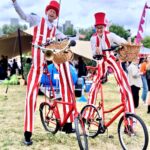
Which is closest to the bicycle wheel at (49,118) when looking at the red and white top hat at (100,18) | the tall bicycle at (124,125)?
the tall bicycle at (124,125)

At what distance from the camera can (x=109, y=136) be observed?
259 inches

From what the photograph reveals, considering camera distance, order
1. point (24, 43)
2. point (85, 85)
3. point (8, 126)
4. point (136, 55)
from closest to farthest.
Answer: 1. point (136, 55)
2. point (8, 126)
3. point (85, 85)
4. point (24, 43)

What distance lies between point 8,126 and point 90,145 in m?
1.97

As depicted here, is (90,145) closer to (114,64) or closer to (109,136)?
(109,136)

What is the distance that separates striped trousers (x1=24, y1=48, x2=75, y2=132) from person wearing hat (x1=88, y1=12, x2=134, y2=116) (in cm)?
55

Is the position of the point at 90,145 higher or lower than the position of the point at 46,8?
lower

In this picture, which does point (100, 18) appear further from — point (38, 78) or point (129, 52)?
point (38, 78)

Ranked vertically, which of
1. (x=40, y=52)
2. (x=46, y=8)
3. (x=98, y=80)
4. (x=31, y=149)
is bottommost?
(x=31, y=149)

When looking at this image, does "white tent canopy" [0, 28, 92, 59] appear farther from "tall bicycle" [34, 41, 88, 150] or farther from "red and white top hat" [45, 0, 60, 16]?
"red and white top hat" [45, 0, 60, 16]

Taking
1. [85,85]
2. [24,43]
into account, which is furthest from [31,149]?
[24,43]

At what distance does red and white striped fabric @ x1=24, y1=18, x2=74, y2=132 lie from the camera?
231 inches

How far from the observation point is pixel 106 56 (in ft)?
20.3

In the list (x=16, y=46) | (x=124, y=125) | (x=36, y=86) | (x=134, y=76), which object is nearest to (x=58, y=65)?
(x=36, y=86)

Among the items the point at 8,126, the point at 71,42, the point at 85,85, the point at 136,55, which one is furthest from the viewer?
the point at 85,85
